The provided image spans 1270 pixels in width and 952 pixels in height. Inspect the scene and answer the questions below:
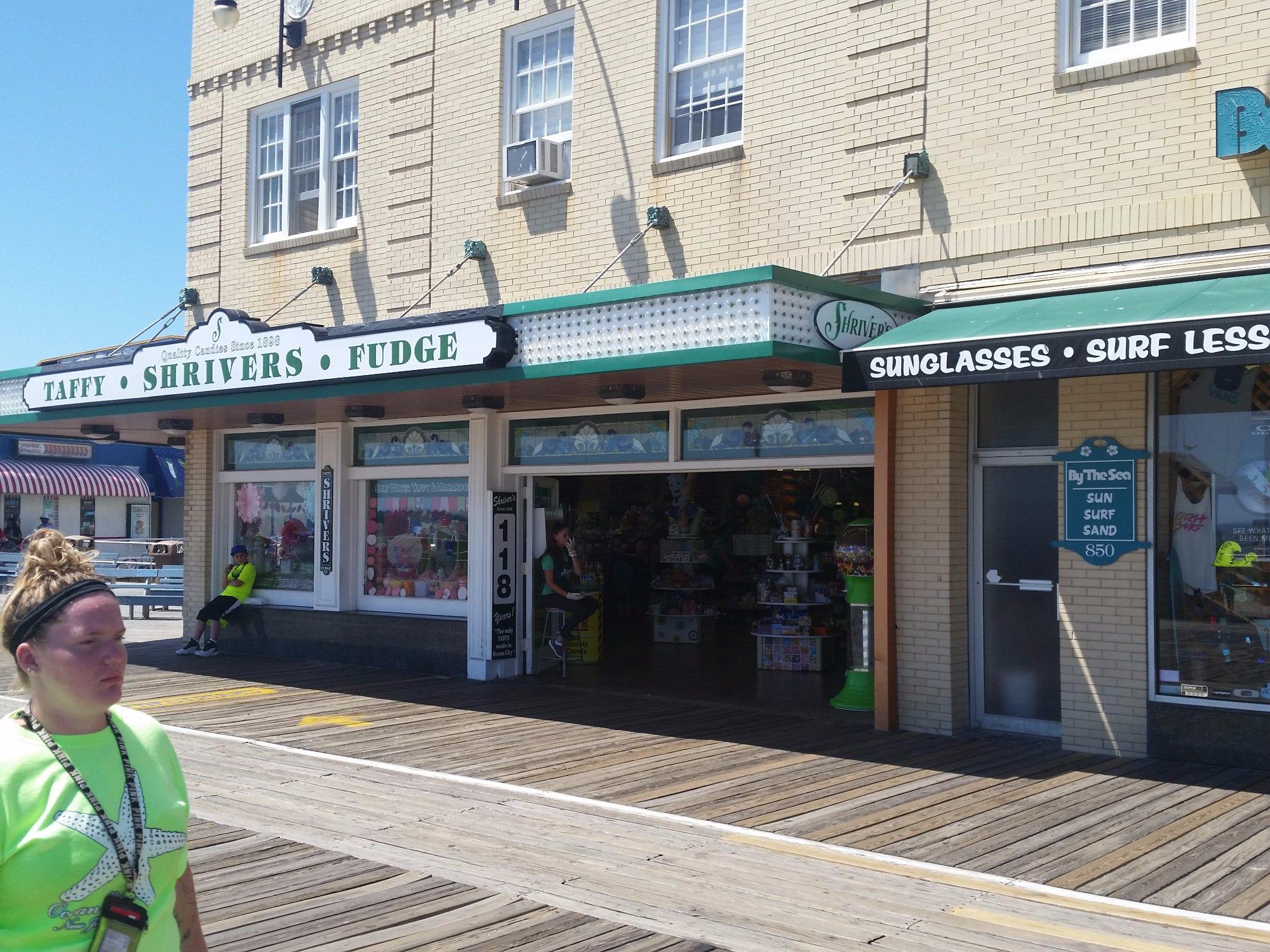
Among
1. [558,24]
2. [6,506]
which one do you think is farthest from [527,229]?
[6,506]

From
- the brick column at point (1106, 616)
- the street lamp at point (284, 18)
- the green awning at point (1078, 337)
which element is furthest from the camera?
the street lamp at point (284, 18)

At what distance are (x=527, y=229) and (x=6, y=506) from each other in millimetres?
33409

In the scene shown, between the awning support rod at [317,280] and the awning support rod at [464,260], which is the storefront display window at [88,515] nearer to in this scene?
the awning support rod at [317,280]

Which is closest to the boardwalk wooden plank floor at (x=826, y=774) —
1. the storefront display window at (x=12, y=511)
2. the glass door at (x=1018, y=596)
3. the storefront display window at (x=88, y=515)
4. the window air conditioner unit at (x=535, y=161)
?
the glass door at (x=1018, y=596)

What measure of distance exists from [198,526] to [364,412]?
4247mm

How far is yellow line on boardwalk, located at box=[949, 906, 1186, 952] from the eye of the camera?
522cm

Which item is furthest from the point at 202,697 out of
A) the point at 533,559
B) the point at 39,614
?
the point at 39,614

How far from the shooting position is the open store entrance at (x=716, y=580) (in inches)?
516

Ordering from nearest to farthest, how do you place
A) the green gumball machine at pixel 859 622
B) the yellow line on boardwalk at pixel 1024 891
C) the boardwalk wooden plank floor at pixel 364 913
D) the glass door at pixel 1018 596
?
the boardwalk wooden plank floor at pixel 364 913 → the yellow line on boardwalk at pixel 1024 891 → the glass door at pixel 1018 596 → the green gumball machine at pixel 859 622

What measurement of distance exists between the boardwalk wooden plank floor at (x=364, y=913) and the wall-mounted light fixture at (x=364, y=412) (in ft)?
25.0

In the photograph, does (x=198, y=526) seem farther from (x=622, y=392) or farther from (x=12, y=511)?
(x=12, y=511)

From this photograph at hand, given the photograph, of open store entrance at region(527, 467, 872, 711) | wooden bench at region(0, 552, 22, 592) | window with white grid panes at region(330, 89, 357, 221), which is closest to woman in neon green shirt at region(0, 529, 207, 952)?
open store entrance at region(527, 467, 872, 711)

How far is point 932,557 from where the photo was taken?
10086 mm

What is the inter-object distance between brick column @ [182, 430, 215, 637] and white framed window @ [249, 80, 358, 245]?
2996mm
